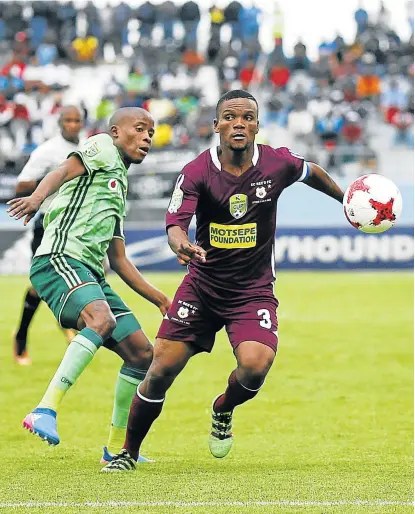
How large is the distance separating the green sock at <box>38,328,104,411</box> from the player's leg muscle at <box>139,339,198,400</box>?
43cm

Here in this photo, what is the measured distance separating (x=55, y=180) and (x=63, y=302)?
0.78 meters

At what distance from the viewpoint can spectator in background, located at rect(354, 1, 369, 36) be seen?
3136cm

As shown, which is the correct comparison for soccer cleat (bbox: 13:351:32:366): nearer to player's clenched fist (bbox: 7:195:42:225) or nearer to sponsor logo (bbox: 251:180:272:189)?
sponsor logo (bbox: 251:180:272:189)

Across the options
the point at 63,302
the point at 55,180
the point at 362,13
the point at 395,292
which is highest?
the point at 362,13

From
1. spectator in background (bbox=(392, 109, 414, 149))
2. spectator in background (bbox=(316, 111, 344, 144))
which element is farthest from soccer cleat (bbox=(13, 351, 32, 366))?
spectator in background (bbox=(392, 109, 414, 149))

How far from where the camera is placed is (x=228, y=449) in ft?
23.4

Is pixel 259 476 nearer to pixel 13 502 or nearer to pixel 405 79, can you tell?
pixel 13 502

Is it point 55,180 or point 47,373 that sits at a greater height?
point 55,180

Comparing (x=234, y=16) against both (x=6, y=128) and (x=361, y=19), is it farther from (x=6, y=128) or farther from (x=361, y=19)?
(x=6, y=128)

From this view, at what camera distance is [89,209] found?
7062mm

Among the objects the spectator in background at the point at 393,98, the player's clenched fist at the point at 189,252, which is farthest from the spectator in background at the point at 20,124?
the player's clenched fist at the point at 189,252

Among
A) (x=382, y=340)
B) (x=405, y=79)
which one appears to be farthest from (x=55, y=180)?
(x=405, y=79)

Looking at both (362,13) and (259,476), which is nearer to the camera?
(259,476)

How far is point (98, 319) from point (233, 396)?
1.04 metres
